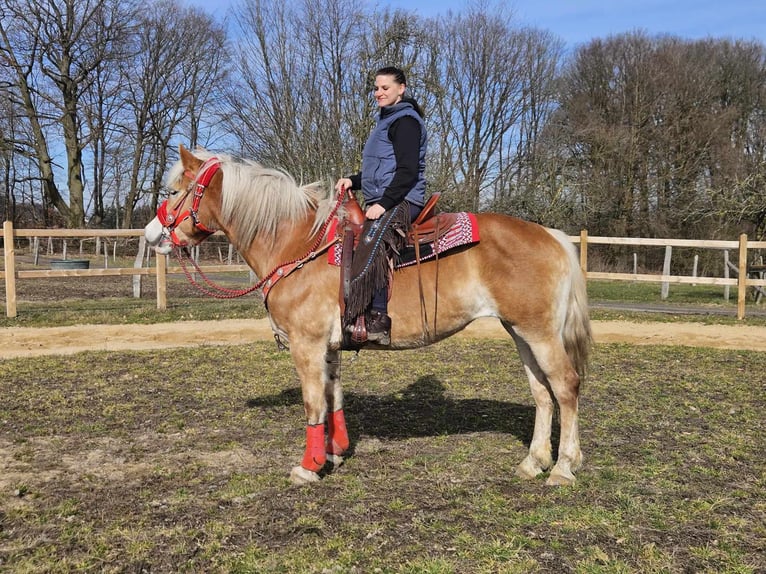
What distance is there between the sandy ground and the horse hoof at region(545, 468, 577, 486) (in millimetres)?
6972

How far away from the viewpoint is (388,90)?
14.2 ft

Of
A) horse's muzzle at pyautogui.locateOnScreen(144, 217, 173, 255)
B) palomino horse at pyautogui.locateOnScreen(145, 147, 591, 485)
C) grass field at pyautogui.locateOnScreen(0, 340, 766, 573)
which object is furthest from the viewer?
horse's muzzle at pyautogui.locateOnScreen(144, 217, 173, 255)

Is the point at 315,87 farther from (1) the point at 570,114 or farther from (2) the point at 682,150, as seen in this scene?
(2) the point at 682,150

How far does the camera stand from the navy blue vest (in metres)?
4.29

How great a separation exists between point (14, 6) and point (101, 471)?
34860mm

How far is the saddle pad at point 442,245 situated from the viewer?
4289 mm

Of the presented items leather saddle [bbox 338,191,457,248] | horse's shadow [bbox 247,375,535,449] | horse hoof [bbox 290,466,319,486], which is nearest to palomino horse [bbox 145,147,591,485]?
horse hoof [bbox 290,466,319,486]

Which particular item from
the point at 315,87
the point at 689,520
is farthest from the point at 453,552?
the point at 315,87

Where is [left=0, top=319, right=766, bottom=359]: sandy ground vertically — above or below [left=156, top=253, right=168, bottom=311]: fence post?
below

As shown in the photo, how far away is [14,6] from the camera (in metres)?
31.0

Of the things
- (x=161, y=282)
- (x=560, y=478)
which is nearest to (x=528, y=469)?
(x=560, y=478)

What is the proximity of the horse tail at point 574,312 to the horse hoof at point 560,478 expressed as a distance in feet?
2.62

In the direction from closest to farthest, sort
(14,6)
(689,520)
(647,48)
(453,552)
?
(453,552)
(689,520)
(14,6)
(647,48)

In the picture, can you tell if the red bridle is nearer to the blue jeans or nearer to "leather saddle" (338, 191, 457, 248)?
"leather saddle" (338, 191, 457, 248)
